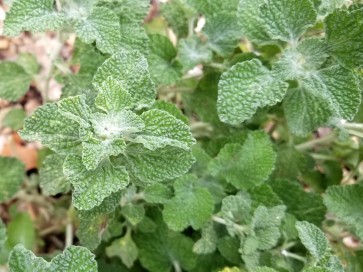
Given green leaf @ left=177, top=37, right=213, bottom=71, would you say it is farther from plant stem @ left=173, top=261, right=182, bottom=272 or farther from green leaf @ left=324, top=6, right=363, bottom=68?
plant stem @ left=173, top=261, right=182, bottom=272

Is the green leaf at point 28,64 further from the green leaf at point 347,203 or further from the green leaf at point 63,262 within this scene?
the green leaf at point 347,203

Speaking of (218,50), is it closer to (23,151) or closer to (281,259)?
(281,259)

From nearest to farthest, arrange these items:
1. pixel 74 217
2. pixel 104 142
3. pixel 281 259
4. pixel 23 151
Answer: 1. pixel 104 142
2. pixel 281 259
3. pixel 74 217
4. pixel 23 151

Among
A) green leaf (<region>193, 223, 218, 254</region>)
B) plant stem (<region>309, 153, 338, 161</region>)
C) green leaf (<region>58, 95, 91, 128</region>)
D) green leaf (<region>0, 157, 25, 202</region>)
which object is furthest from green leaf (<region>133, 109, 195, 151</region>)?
plant stem (<region>309, 153, 338, 161</region>)

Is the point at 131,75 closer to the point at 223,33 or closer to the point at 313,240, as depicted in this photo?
the point at 223,33

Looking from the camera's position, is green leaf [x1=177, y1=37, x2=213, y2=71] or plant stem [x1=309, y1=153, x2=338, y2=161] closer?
green leaf [x1=177, y1=37, x2=213, y2=71]

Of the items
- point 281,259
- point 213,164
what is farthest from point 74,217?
point 281,259
